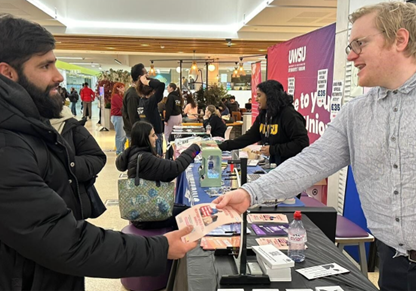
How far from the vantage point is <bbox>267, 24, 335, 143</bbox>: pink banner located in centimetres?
456

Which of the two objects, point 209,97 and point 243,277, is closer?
point 243,277

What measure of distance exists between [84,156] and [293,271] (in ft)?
4.44

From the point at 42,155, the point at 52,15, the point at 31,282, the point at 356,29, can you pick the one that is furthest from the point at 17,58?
the point at 52,15

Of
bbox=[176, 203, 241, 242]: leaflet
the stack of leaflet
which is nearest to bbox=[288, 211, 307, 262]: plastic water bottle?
the stack of leaflet

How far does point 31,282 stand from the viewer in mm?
1078

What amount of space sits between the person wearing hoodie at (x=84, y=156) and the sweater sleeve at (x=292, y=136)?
1935mm

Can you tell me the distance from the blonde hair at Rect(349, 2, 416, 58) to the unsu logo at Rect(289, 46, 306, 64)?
14.1ft

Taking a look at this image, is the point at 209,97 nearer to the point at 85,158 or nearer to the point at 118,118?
the point at 118,118

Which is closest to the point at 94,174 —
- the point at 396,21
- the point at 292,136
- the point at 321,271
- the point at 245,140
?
the point at 321,271

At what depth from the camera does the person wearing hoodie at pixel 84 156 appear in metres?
1.68

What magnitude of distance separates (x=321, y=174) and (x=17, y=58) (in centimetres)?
127

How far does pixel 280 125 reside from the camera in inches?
146

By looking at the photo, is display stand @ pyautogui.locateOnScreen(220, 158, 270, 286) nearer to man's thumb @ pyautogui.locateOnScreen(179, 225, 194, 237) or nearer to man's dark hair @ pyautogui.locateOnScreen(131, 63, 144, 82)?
man's thumb @ pyautogui.locateOnScreen(179, 225, 194, 237)

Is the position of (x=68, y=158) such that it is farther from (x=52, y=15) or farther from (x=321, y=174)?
(x=52, y=15)
